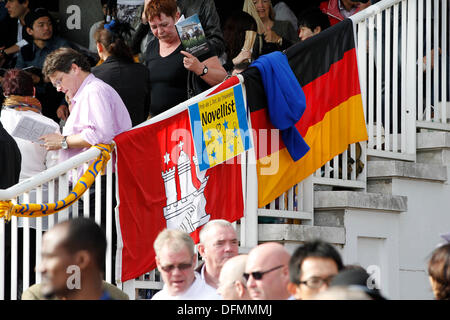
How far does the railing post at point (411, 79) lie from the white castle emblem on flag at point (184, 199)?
90.6 inches

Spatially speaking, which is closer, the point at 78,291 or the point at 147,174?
the point at 78,291

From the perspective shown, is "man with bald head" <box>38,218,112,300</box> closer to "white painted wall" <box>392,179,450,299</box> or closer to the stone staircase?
the stone staircase

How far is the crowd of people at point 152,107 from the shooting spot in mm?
4289

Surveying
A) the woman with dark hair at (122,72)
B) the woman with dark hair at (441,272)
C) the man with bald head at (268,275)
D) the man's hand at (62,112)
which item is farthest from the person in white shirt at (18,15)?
the woman with dark hair at (441,272)

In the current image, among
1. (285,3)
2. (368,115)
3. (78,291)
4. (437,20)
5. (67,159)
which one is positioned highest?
(285,3)

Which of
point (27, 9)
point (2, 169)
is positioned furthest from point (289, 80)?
point (27, 9)

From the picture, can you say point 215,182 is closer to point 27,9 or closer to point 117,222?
point 117,222

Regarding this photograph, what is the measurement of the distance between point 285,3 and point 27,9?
294cm

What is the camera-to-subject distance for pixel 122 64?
780 centimetres

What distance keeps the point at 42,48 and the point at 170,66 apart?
2.49 metres

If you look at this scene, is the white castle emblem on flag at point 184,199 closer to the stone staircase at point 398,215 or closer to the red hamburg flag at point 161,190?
the red hamburg flag at point 161,190

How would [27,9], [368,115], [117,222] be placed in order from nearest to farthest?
[117,222], [368,115], [27,9]

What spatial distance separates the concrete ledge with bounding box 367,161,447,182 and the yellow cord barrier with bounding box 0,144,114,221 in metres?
2.56

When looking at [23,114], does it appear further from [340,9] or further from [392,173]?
[340,9]
